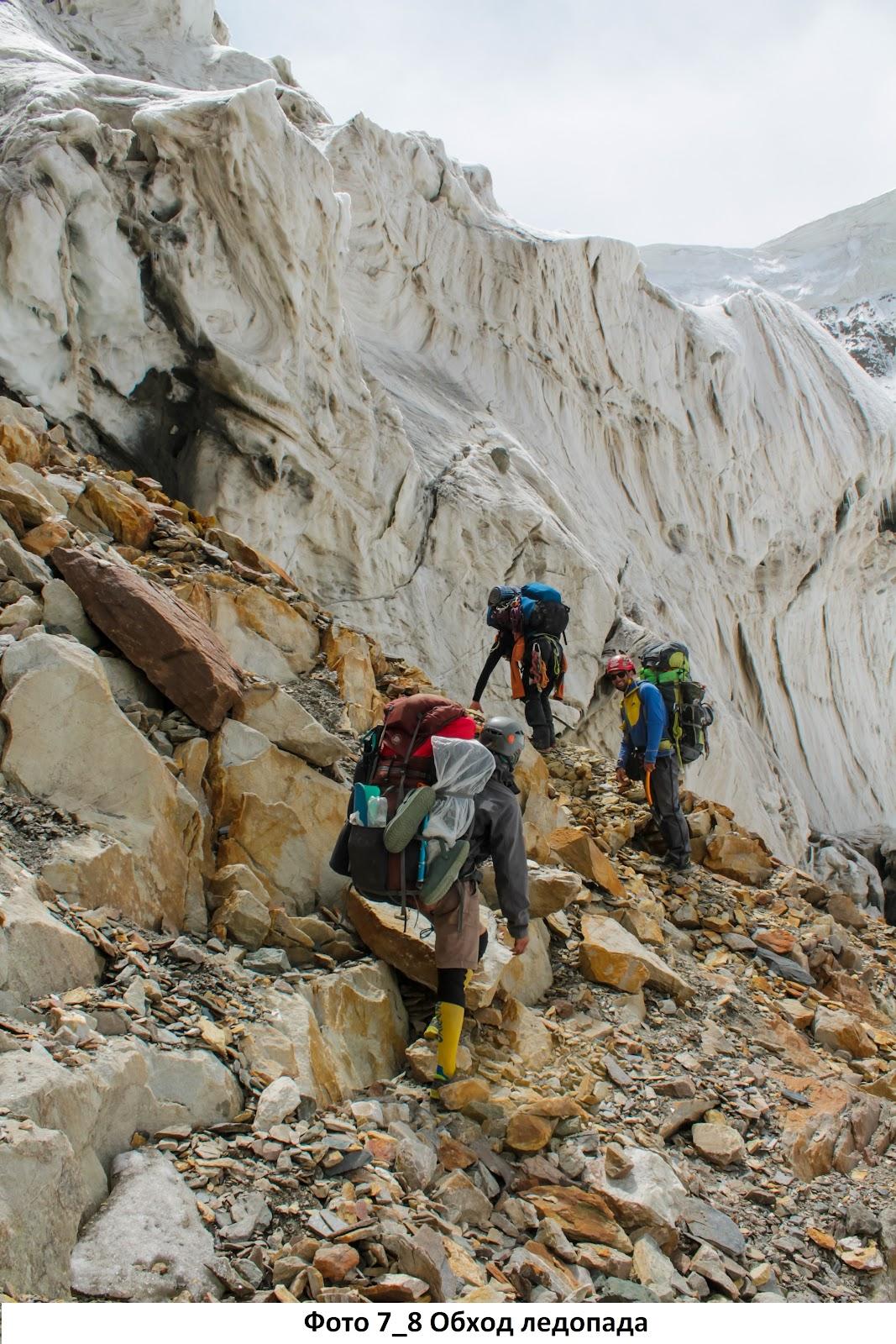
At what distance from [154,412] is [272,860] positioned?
7110mm

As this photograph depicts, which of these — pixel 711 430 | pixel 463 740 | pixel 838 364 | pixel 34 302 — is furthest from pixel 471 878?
pixel 838 364

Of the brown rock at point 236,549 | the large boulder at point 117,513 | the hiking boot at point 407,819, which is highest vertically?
the large boulder at point 117,513

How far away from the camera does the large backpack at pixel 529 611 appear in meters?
9.36

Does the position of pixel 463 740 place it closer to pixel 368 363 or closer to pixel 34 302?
pixel 34 302

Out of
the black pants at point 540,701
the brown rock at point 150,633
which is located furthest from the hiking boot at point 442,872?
the black pants at point 540,701

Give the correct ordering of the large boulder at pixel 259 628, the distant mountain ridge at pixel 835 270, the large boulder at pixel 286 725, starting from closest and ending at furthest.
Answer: the large boulder at pixel 286 725, the large boulder at pixel 259 628, the distant mountain ridge at pixel 835 270

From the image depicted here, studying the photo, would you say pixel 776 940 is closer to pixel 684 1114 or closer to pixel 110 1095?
pixel 684 1114

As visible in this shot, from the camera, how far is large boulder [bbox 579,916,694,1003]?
241 inches

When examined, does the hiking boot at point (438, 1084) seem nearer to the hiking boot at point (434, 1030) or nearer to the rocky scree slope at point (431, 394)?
the hiking boot at point (434, 1030)

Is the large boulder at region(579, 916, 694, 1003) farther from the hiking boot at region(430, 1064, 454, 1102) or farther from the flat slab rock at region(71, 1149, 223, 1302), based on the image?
the flat slab rock at region(71, 1149, 223, 1302)

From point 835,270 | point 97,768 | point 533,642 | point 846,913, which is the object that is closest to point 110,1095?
point 97,768

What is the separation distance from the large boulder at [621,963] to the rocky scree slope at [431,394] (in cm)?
675

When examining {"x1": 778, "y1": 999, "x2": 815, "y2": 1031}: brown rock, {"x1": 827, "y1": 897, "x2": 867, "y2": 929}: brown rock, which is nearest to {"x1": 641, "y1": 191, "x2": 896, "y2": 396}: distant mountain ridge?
{"x1": 827, "y1": 897, "x2": 867, "y2": 929}: brown rock

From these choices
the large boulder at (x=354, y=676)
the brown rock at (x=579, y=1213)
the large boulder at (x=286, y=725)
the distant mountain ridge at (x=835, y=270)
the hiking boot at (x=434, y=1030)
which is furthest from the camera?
the distant mountain ridge at (x=835, y=270)
